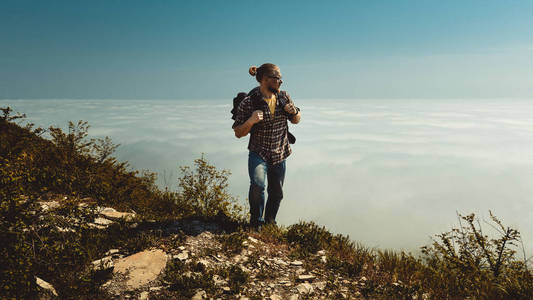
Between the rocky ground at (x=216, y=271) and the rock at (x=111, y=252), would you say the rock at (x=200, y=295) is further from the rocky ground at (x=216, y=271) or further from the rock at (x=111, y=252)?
the rock at (x=111, y=252)

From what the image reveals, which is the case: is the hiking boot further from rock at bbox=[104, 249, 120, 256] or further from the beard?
the beard

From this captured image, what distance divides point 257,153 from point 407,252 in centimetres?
348

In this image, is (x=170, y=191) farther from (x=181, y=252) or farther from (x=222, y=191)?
(x=181, y=252)

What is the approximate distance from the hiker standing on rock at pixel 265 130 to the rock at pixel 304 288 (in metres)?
1.61

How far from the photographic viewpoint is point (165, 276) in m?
3.74

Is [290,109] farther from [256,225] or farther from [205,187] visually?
[205,187]

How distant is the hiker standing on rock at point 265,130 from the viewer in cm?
467

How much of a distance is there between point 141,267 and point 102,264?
1.70ft

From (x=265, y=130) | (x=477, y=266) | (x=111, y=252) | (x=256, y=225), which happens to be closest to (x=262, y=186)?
(x=256, y=225)

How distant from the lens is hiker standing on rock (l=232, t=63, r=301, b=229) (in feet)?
15.3

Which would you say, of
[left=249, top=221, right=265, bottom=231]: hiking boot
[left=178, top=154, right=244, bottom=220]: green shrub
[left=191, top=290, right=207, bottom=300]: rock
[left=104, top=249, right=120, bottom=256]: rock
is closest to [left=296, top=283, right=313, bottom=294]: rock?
[left=191, top=290, right=207, bottom=300]: rock

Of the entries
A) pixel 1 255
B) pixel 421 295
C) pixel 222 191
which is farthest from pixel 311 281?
pixel 222 191

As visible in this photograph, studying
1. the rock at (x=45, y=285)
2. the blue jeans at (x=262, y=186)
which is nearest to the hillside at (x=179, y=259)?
the rock at (x=45, y=285)

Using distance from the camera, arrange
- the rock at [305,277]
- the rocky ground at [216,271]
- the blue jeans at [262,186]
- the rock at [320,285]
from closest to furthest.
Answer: the rocky ground at [216,271], the rock at [320,285], the rock at [305,277], the blue jeans at [262,186]
